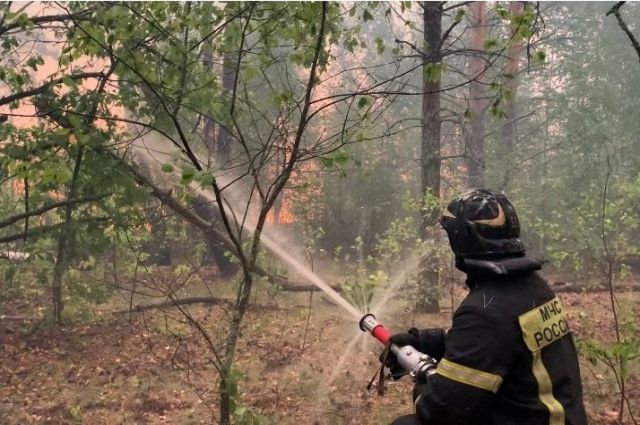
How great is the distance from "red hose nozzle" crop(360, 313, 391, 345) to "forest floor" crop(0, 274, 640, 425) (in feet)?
3.62

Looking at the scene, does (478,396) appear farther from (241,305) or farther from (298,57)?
(298,57)

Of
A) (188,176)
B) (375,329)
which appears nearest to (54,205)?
(188,176)

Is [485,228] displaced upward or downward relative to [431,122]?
downward

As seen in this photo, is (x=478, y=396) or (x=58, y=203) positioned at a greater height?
(x=58, y=203)

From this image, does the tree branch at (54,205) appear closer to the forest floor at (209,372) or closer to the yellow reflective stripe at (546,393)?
the forest floor at (209,372)

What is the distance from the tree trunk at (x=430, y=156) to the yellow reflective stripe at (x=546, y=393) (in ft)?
23.7

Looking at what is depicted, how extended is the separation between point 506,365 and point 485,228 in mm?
667

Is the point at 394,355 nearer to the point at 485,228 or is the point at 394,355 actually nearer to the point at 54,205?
the point at 485,228

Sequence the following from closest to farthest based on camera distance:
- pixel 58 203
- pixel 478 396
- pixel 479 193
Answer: pixel 478 396, pixel 479 193, pixel 58 203

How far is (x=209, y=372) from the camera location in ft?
26.3

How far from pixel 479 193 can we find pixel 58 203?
6.70 metres

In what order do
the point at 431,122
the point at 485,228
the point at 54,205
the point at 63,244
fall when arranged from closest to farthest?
the point at 485,228, the point at 54,205, the point at 63,244, the point at 431,122

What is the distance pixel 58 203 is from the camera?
7848mm

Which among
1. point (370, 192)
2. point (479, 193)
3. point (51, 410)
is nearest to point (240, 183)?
point (370, 192)
